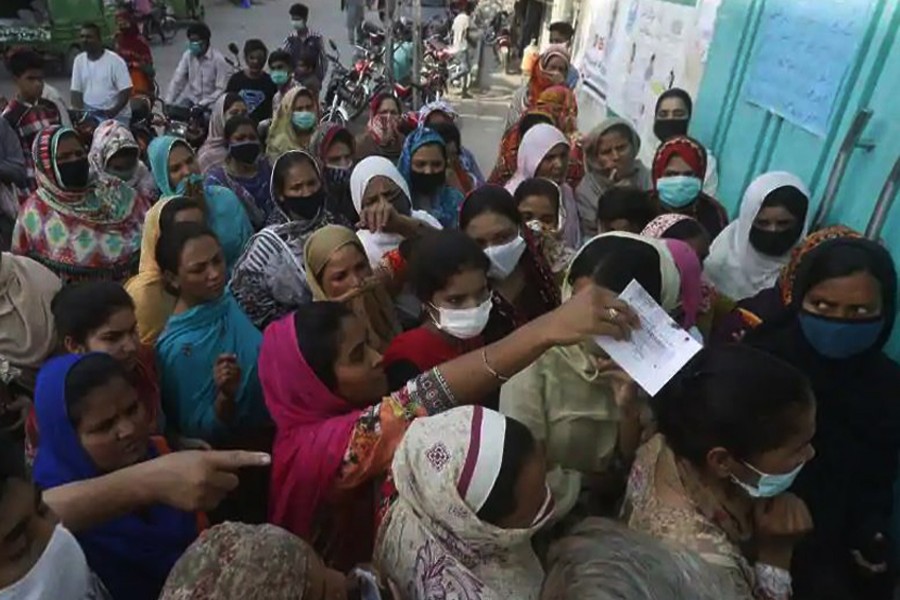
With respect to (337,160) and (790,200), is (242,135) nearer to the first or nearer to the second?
(337,160)

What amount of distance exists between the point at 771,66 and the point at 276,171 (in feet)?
9.18

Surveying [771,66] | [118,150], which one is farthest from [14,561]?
[771,66]

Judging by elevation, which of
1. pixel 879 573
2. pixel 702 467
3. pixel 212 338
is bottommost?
pixel 879 573

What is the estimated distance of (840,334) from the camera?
6.57ft

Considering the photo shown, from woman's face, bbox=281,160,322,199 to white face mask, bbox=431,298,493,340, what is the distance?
4.94ft

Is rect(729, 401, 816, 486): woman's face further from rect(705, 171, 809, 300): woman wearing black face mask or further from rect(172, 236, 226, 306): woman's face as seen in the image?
rect(172, 236, 226, 306): woman's face

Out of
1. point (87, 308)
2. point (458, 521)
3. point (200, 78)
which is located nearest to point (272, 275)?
point (87, 308)

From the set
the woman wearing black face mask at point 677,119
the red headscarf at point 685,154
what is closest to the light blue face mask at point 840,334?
the red headscarf at point 685,154

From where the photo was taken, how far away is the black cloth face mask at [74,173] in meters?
3.38

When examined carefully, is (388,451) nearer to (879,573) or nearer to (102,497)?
(102,497)

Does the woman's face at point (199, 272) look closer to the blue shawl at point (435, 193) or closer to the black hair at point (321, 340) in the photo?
the black hair at point (321, 340)

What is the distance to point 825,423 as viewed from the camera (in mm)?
2094

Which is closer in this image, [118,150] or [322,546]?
[322,546]

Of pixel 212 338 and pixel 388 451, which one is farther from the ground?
pixel 388 451
